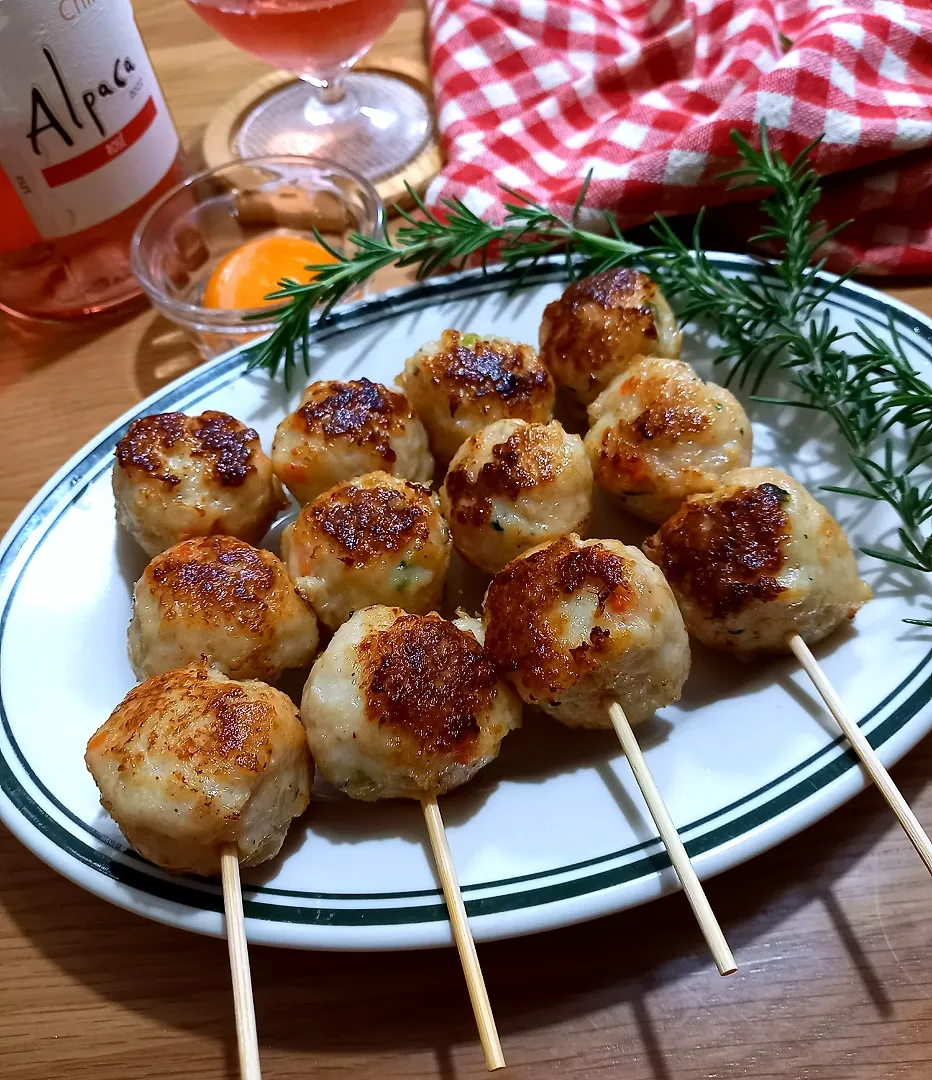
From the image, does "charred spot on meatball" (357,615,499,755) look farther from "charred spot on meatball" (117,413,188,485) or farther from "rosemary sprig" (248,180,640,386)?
"rosemary sprig" (248,180,640,386)

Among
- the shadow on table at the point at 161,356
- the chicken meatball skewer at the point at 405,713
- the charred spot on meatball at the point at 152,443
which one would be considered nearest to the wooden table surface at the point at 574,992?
the chicken meatball skewer at the point at 405,713

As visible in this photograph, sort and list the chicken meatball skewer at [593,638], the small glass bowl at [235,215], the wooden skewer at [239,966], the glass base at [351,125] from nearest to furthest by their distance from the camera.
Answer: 1. the wooden skewer at [239,966]
2. the chicken meatball skewer at [593,638]
3. the small glass bowl at [235,215]
4. the glass base at [351,125]

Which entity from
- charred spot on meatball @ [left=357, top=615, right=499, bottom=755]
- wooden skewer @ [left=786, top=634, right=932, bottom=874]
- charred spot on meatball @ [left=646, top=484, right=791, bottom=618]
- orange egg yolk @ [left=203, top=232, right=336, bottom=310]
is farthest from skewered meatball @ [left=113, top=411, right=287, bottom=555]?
wooden skewer @ [left=786, top=634, right=932, bottom=874]

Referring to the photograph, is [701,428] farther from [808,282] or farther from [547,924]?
[547,924]

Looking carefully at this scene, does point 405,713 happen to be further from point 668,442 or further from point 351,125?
point 351,125

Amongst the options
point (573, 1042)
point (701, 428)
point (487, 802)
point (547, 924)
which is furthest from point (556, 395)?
point (573, 1042)

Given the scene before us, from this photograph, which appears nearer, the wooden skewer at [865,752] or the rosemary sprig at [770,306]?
the wooden skewer at [865,752]

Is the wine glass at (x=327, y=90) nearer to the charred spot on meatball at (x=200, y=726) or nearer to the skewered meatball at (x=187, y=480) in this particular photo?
the skewered meatball at (x=187, y=480)
